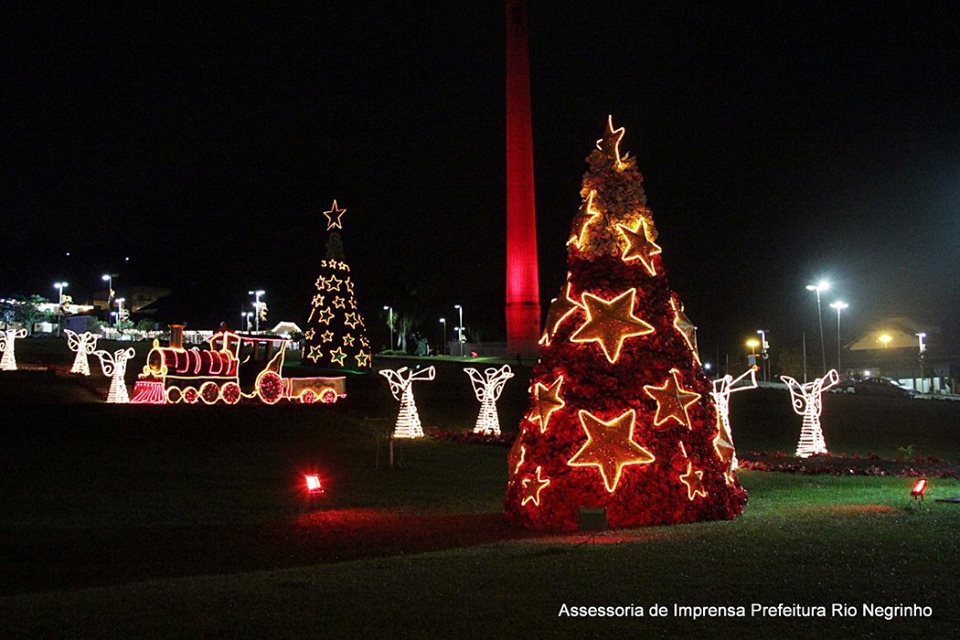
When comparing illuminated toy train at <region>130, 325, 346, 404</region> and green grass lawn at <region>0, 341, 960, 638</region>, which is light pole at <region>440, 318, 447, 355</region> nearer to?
illuminated toy train at <region>130, 325, 346, 404</region>

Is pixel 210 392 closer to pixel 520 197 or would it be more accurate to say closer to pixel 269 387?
pixel 269 387

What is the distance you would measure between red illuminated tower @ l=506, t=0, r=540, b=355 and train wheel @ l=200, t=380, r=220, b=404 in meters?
35.7

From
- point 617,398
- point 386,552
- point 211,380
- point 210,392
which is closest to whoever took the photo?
point 386,552

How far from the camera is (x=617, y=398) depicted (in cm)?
1222

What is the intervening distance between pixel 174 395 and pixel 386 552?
2239 cm

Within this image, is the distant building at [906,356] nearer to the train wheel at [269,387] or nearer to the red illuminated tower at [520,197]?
the red illuminated tower at [520,197]

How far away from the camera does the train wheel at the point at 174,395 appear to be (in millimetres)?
30938

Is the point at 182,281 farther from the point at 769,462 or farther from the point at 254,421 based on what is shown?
the point at 769,462

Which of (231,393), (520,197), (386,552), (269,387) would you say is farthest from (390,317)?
(386,552)

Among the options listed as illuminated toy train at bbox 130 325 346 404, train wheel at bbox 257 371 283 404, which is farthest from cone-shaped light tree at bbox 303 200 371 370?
train wheel at bbox 257 371 283 404

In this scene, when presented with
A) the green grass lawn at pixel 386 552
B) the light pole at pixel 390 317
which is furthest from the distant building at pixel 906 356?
the green grass lawn at pixel 386 552

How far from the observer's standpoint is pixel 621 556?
9086 mm

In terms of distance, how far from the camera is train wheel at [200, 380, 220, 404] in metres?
31.8

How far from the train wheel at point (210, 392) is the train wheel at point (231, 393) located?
20 centimetres
